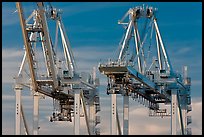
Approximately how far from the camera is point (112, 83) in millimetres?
40875

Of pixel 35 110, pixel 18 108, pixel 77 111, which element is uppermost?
pixel 18 108

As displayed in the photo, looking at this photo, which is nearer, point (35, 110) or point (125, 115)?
point (125, 115)

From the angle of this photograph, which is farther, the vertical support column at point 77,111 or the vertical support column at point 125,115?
the vertical support column at point 125,115

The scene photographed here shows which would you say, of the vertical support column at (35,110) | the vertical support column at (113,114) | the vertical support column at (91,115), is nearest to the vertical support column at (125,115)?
the vertical support column at (113,114)

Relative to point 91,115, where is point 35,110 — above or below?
above

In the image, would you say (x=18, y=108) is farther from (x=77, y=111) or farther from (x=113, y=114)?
(x=113, y=114)

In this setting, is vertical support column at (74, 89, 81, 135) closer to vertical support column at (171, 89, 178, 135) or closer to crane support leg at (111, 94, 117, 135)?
crane support leg at (111, 94, 117, 135)

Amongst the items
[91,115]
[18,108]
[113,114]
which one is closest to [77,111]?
[113,114]

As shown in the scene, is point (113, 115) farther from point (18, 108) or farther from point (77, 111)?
point (18, 108)

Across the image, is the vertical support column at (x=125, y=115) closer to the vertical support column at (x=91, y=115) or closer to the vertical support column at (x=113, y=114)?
the vertical support column at (x=113, y=114)

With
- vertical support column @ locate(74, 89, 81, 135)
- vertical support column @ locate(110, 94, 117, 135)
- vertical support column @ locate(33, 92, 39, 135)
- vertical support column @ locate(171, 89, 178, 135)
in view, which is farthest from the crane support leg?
vertical support column @ locate(33, 92, 39, 135)

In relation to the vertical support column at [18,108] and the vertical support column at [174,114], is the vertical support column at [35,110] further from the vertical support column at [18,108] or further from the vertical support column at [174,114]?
the vertical support column at [174,114]

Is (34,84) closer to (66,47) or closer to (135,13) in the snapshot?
(66,47)

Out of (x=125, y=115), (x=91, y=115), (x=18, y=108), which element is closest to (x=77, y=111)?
(x=125, y=115)
